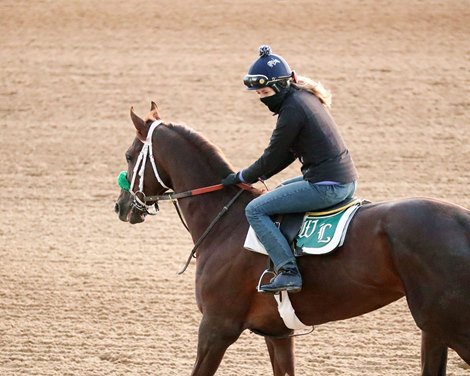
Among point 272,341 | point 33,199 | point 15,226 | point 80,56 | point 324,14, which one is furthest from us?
point 324,14

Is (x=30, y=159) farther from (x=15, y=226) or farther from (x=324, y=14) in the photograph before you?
(x=324, y=14)

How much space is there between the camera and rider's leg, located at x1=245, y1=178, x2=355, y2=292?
23.8ft

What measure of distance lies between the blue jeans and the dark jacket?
0.28 feet

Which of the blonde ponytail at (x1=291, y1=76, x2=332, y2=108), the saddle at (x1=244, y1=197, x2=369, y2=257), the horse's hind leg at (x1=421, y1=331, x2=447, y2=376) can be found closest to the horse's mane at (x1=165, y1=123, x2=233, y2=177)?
the saddle at (x1=244, y1=197, x2=369, y2=257)

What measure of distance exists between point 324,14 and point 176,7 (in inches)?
128

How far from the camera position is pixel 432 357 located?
23.6 feet

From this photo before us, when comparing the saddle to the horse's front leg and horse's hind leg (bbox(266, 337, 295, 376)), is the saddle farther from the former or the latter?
horse's hind leg (bbox(266, 337, 295, 376))

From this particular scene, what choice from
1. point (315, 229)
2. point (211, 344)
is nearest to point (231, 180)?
point (315, 229)

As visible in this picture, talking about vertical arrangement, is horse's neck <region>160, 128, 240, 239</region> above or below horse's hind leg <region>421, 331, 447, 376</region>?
above

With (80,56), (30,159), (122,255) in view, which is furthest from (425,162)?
(80,56)

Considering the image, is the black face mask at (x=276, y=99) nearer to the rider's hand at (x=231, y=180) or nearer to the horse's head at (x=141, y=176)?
the rider's hand at (x=231, y=180)

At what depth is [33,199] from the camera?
1403cm

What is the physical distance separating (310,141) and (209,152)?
3.41 ft

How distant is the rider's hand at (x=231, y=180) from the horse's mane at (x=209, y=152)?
0.32ft
